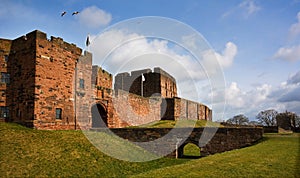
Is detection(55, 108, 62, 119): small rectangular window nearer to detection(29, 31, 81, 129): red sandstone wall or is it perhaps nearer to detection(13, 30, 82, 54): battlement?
detection(29, 31, 81, 129): red sandstone wall

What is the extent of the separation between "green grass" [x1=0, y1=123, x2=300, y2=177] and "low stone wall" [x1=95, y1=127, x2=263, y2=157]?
143cm

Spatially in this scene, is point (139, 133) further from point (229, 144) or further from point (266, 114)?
point (266, 114)

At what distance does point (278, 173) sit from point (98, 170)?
797 cm

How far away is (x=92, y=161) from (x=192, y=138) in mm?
7924

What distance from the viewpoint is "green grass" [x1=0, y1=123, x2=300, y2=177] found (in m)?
9.03

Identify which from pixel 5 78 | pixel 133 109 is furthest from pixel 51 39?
pixel 133 109

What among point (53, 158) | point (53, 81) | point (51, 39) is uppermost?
point (51, 39)

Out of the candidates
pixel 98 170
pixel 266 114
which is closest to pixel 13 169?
pixel 98 170

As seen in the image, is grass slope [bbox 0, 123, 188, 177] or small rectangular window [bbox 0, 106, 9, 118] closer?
grass slope [bbox 0, 123, 188, 177]

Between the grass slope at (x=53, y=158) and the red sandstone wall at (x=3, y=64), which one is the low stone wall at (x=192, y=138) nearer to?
the grass slope at (x=53, y=158)

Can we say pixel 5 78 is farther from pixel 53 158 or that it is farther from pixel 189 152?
pixel 189 152

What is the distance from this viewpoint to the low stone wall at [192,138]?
54.5 ft

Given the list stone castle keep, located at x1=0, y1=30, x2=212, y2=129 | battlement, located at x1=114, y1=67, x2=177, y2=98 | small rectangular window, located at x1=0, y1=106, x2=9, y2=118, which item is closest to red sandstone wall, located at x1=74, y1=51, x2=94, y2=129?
stone castle keep, located at x1=0, y1=30, x2=212, y2=129

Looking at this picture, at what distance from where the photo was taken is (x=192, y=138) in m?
17.8
